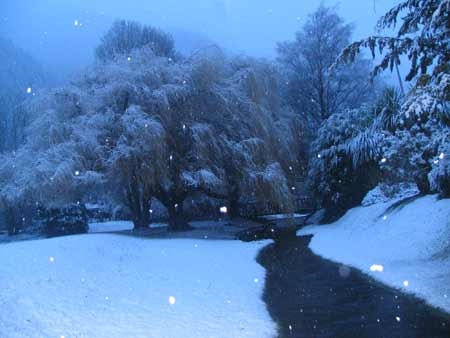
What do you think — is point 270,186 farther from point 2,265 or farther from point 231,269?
point 2,265

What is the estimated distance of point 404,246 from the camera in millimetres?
12445

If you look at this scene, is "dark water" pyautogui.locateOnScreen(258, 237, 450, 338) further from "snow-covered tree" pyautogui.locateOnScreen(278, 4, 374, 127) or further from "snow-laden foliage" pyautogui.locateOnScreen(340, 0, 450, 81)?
"snow-covered tree" pyautogui.locateOnScreen(278, 4, 374, 127)

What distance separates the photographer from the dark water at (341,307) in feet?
21.8

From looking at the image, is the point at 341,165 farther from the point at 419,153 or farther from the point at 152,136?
the point at 152,136

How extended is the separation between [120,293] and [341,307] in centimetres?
385

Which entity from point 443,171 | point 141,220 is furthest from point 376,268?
point 141,220

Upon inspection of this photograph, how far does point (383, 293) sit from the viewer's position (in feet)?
29.1

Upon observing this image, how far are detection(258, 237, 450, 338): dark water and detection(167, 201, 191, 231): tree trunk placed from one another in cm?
812

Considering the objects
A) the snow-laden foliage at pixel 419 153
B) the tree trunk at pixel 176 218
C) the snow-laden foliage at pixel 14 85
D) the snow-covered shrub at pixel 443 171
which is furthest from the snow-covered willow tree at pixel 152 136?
the snow-laden foliage at pixel 14 85

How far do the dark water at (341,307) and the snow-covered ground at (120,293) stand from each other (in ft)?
1.35

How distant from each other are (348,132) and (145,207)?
10.1 m

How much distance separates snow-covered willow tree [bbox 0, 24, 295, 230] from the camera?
57.6 feet

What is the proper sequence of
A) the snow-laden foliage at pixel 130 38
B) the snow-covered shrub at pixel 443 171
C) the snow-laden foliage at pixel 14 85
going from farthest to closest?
the snow-laden foliage at pixel 14 85
the snow-laden foliage at pixel 130 38
the snow-covered shrub at pixel 443 171

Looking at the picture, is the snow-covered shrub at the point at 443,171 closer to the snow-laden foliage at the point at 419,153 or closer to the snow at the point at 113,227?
the snow-laden foliage at the point at 419,153
